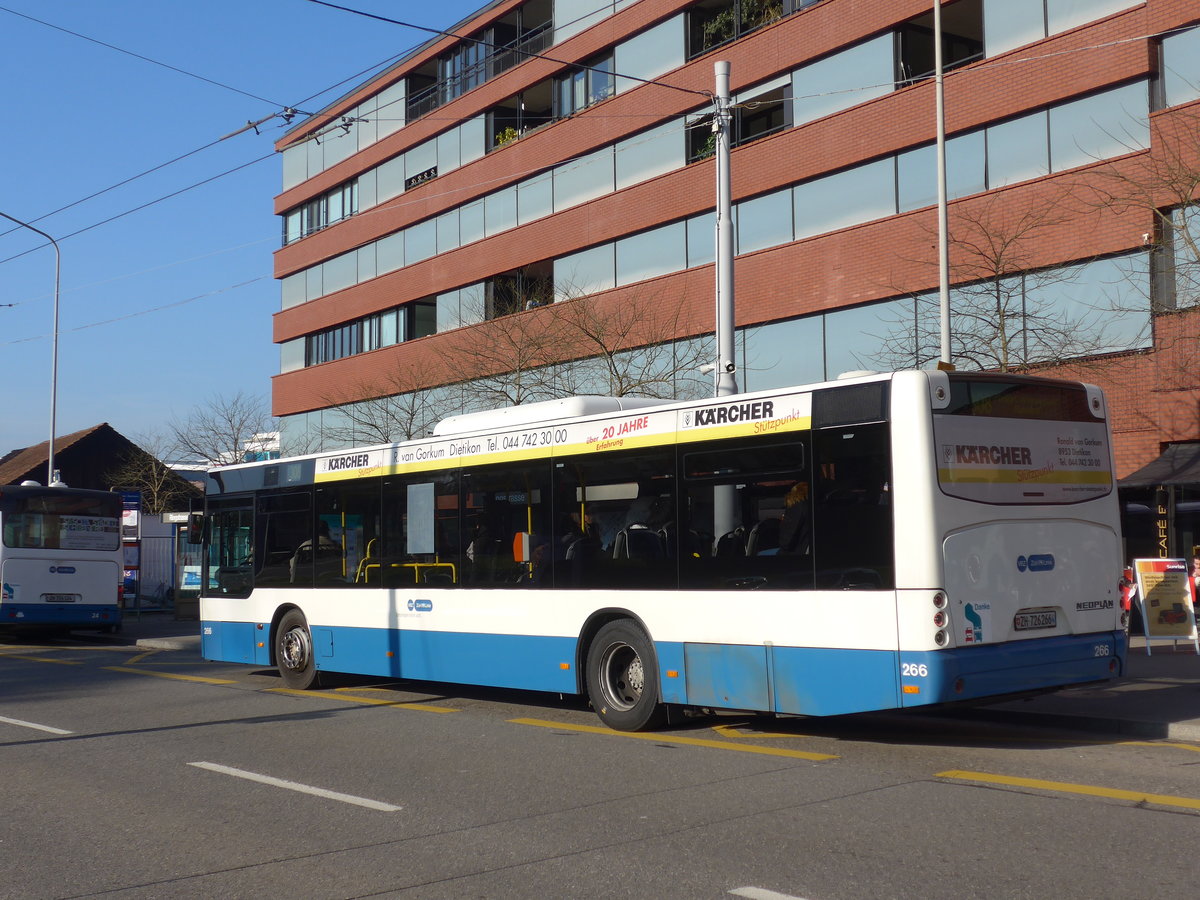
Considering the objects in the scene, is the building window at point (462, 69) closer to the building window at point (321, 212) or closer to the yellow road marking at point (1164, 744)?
the building window at point (321, 212)

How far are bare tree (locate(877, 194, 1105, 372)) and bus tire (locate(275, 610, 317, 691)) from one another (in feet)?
38.2

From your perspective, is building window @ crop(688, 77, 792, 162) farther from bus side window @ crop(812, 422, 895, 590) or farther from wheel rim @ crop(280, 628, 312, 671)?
bus side window @ crop(812, 422, 895, 590)

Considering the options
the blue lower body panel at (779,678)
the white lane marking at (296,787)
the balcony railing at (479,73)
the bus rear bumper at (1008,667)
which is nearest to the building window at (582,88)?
the balcony railing at (479,73)

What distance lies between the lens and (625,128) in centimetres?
3162

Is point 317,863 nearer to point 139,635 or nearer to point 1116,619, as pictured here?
point 1116,619

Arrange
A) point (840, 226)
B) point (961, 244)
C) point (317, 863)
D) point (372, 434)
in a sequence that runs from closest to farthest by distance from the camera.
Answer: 1. point (317, 863)
2. point (961, 244)
3. point (840, 226)
4. point (372, 434)

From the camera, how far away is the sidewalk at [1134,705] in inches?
392

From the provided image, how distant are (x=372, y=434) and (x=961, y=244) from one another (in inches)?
851

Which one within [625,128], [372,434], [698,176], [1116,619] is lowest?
[1116,619]

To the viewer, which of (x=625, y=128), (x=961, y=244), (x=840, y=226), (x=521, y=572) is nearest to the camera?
(x=521, y=572)

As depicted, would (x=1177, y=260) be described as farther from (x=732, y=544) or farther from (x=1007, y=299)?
(x=732, y=544)

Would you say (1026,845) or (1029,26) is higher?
(1029,26)

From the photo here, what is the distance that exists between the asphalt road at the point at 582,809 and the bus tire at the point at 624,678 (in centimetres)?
26

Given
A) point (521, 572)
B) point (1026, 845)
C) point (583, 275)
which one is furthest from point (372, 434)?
point (1026, 845)
